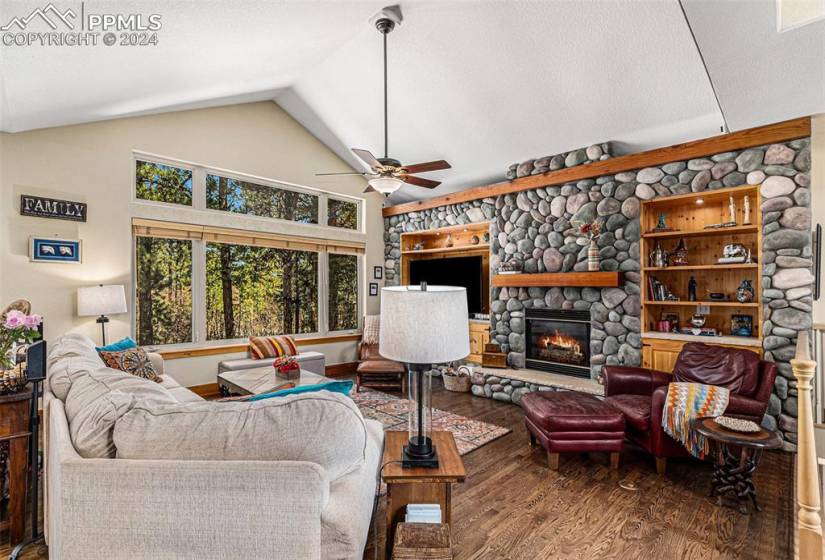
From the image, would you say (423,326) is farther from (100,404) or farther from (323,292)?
(323,292)

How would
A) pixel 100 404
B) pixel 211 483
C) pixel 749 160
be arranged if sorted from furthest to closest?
1. pixel 749 160
2. pixel 100 404
3. pixel 211 483

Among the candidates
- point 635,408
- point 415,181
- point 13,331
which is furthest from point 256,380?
point 635,408

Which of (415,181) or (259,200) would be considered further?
(259,200)

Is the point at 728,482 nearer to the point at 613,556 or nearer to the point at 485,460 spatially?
the point at 613,556

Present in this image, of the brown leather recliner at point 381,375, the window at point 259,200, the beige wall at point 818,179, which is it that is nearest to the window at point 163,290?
the window at point 259,200

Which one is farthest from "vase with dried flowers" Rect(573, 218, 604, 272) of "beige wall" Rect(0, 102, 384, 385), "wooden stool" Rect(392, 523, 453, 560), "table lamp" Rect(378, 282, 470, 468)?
"beige wall" Rect(0, 102, 384, 385)

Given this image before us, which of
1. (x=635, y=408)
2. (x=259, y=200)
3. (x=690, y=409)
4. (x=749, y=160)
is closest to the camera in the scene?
(x=690, y=409)

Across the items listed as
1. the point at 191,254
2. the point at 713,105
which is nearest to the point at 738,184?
the point at 713,105

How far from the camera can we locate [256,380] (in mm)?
4047

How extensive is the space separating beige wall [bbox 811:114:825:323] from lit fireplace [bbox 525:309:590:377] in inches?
74.4

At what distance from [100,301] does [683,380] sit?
5363mm

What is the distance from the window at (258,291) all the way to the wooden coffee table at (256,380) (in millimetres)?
1048

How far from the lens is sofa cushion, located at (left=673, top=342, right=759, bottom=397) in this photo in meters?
3.06

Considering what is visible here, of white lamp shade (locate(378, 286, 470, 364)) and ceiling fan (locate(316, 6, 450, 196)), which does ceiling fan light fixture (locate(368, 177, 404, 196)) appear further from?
white lamp shade (locate(378, 286, 470, 364))
